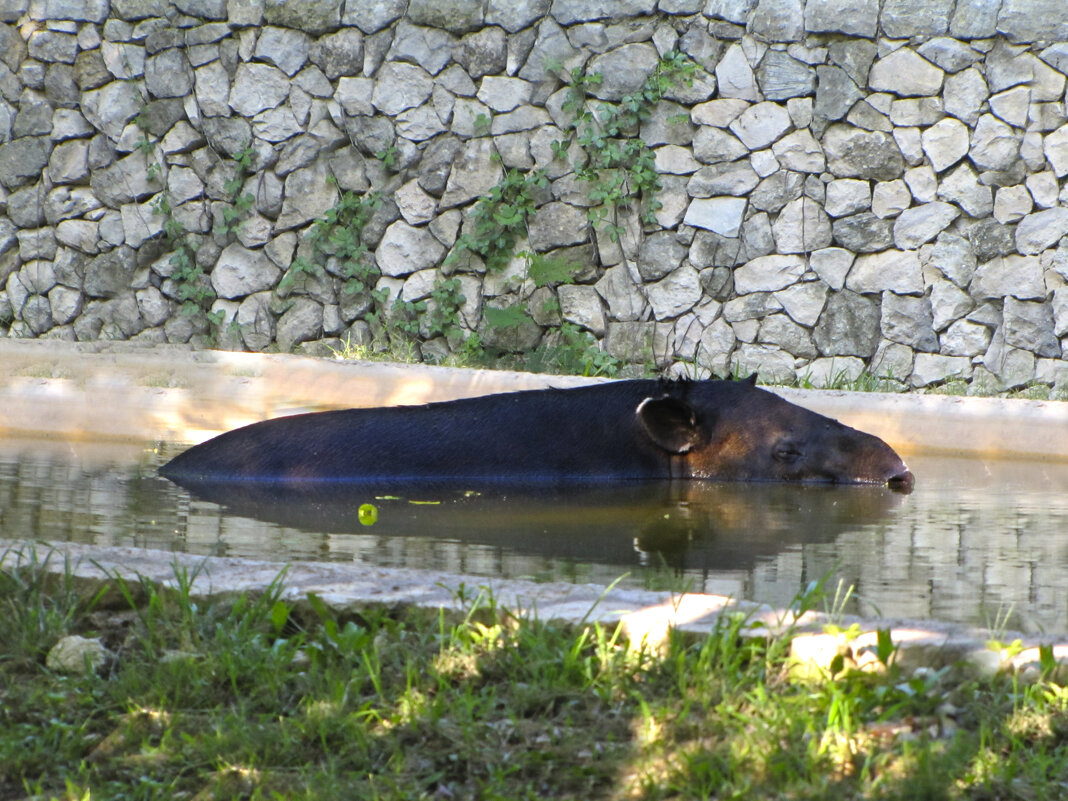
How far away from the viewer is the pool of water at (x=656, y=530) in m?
3.26

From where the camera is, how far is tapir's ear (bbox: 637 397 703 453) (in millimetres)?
5516

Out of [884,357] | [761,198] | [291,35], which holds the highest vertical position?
[291,35]

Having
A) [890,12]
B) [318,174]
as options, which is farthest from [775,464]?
[318,174]

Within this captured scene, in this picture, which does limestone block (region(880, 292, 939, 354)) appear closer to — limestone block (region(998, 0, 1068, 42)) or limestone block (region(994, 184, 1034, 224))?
limestone block (region(994, 184, 1034, 224))

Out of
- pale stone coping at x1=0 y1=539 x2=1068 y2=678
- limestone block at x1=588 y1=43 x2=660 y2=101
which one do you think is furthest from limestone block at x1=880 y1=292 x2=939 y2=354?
pale stone coping at x1=0 y1=539 x2=1068 y2=678

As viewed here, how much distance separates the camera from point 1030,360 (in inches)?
394

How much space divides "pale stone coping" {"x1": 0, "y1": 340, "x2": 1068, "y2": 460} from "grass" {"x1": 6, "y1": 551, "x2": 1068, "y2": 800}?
14.4ft

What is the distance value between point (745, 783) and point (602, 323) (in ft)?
28.5

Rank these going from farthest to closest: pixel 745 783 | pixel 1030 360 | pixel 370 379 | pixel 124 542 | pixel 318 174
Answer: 1. pixel 318 174
2. pixel 1030 360
3. pixel 370 379
4. pixel 124 542
5. pixel 745 783

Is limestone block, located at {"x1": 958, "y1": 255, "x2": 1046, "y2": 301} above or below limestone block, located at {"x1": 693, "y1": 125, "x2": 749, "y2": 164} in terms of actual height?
below

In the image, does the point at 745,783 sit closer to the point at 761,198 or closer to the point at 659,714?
the point at 659,714

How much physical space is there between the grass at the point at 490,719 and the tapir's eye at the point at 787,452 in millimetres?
3295

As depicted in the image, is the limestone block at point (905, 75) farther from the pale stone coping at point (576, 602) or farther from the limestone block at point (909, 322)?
the pale stone coping at point (576, 602)

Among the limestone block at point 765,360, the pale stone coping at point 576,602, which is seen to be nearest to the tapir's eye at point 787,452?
the pale stone coping at point 576,602
